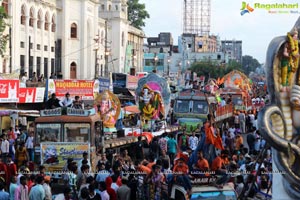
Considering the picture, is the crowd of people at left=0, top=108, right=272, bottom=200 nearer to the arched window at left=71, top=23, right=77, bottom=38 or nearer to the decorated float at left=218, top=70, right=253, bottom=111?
the decorated float at left=218, top=70, right=253, bottom=111

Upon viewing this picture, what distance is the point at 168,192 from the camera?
13039 millimetres

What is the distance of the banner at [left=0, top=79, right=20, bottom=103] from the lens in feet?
87.0

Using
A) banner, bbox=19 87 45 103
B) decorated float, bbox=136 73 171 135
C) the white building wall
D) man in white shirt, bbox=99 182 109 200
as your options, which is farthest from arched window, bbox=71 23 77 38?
man in white shirt, bbox=99 182 109 200

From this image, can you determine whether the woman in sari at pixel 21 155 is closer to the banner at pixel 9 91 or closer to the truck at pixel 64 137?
the truck at pixel 64 137

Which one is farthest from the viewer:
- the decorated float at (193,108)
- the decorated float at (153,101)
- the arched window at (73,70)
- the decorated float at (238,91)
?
the arched window at (73,70)

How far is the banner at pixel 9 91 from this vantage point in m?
26.5

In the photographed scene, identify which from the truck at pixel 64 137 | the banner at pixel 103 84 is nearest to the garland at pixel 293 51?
the truck at pixel 64 137

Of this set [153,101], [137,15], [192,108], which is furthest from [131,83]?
[137,15]

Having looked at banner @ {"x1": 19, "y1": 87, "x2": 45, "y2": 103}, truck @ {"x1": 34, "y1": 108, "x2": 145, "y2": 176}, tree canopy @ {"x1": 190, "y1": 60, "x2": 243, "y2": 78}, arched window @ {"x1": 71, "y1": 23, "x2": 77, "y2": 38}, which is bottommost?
truck @ {"x1": 34, "y1": 108, "x2": 145, "y2": 176}

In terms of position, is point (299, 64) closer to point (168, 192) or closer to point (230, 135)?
point (168, 192)

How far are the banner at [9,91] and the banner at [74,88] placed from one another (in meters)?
1.92

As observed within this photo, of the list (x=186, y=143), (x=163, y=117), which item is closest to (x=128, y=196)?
(x=186, y=143)

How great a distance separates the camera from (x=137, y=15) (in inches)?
3861

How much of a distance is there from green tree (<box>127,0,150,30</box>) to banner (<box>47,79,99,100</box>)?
6652cm
